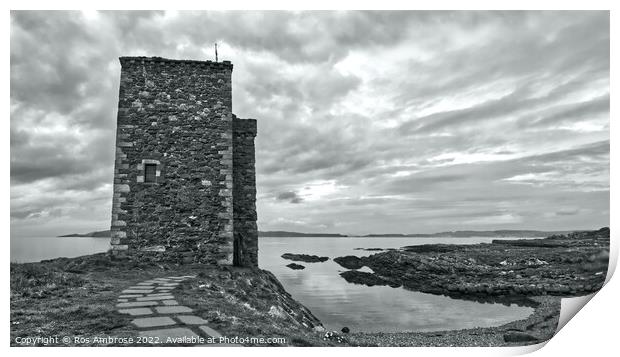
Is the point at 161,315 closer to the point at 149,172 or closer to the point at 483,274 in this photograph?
the point at 149,172

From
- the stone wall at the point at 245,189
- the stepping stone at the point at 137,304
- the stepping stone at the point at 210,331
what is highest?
the stone wall at the point at 245,189

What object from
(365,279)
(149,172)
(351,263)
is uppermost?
(149,172)

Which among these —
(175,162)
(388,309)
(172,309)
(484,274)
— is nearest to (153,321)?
(172,309)

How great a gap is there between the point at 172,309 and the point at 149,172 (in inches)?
294

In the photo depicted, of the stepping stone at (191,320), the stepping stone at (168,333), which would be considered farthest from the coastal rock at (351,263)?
the stepping stone at (168,333)

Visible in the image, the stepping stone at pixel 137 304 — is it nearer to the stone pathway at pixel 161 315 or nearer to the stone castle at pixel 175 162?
the stone pathway at pixel 161 315

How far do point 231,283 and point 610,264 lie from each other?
839 cm

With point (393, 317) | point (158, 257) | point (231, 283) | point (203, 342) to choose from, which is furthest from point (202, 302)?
point (393, 317)

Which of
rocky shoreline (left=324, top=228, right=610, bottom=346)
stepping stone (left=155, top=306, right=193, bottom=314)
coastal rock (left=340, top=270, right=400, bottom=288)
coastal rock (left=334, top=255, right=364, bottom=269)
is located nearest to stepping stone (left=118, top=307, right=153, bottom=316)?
stepping stone (left=155, top=306, right=193, bottom=314)

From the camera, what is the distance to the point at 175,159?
42.4 ft

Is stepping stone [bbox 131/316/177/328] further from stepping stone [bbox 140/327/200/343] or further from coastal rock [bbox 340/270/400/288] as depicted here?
coastal rock [bbox 340/270/400/288]

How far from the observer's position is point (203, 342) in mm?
5074

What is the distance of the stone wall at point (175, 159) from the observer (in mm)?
12438

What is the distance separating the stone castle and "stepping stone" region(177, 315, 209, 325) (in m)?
6.69
